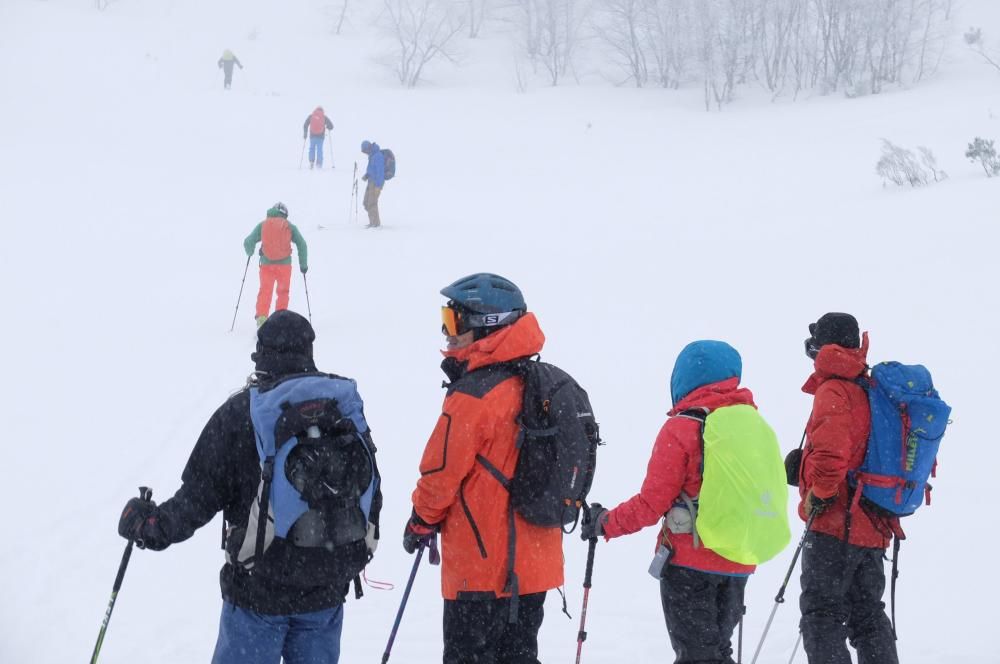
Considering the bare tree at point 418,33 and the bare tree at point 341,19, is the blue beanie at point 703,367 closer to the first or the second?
the bare tree at point 418,33

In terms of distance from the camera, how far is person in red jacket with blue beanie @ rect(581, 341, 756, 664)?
10.8 ft

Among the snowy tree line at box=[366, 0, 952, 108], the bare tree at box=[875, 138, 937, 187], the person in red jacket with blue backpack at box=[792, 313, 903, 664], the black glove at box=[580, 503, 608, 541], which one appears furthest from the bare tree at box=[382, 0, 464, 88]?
the black glove at box=[580, 503, 608, 541]

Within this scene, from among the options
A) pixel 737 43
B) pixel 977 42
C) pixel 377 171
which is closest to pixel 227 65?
pixel 377 171

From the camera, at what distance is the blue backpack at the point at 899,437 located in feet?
11.9

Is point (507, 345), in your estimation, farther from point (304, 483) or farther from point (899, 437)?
point (899, 437)

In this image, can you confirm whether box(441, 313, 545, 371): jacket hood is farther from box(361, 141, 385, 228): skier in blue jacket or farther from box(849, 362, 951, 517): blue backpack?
box(361, 141, 385, 228): skier in blue jacket

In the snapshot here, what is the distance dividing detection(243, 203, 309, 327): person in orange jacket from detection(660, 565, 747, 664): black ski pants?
24.6 feet

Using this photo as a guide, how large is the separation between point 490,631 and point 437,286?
969cm

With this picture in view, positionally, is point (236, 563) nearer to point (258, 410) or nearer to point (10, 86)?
point (258, 410)

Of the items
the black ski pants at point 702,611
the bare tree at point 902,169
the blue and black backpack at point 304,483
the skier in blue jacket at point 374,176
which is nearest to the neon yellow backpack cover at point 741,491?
the black ski pants at point 702,611

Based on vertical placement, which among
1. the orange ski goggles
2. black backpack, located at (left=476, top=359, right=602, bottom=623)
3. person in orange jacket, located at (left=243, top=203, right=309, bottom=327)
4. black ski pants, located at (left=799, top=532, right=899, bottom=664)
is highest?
person in orange jacket, located at (left=243, top=203, right=309, bottom=327)

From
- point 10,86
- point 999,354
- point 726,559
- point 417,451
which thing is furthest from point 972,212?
point 10,86

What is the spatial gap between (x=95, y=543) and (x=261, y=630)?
9.89 feet

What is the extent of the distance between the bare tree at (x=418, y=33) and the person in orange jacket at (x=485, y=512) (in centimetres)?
3335
